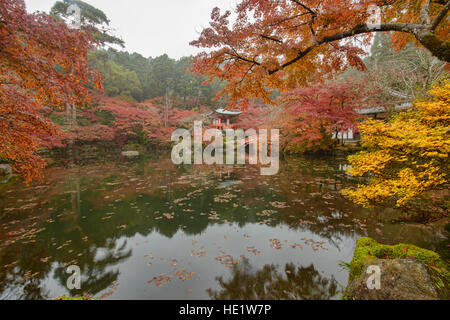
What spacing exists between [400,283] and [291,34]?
4.17m

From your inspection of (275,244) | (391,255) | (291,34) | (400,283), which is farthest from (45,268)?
(291,34)

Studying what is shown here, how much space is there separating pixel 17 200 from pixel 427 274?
9135 mm

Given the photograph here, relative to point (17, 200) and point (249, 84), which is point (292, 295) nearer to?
point (249, 84)

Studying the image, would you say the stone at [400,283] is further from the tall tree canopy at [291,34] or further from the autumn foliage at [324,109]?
the autumn foliage at [324,109]

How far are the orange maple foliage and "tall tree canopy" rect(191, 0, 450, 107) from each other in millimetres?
2061

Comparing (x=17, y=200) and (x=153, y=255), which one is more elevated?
(x=17, y=200)

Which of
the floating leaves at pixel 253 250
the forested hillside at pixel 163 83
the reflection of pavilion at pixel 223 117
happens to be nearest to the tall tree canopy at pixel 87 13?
the forested hillside at pixel 163 83

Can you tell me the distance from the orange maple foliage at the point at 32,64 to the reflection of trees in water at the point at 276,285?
3772mm

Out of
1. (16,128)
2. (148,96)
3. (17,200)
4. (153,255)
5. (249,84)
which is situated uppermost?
(148,96)

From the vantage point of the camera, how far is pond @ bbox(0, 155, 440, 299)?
275 centimetres

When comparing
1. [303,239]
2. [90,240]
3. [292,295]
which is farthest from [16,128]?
[303,239]

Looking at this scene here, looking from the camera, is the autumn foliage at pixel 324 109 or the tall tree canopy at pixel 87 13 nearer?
the autumn foliage at pixel 324 109

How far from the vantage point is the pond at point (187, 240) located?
9.01 ft

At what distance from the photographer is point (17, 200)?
594 centimetres
